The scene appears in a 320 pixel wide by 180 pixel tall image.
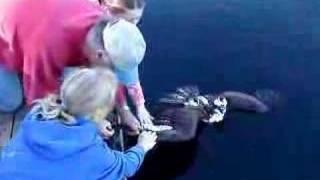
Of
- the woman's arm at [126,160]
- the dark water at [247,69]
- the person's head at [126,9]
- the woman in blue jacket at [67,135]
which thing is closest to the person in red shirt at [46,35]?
the person's head at [126,9]

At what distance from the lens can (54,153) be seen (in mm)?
1577

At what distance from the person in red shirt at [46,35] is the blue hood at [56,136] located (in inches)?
6.5

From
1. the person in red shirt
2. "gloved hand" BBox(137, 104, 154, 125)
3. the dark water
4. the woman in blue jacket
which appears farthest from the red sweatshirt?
the dark water

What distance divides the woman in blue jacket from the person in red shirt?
0.10 m

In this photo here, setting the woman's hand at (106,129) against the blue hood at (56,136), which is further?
the woman's hand at (106,129)

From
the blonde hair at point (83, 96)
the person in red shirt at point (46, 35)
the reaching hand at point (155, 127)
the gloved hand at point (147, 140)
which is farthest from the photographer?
the reaching hand at point (155, 127)

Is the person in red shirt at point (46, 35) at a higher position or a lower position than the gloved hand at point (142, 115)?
higher

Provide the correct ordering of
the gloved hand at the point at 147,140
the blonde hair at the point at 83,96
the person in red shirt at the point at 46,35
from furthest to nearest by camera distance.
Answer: the gloved hand at the point at 147,140, the person in red shirt at the point at 46,35, the blonde hair at the point at 83,96

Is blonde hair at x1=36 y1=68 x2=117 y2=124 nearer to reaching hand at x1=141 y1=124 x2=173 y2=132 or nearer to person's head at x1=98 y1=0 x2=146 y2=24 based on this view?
person's head at x1=98 y1=0 x2=146 y2=24

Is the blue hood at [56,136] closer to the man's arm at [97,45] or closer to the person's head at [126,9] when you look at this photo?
the man's arm at [97,45]

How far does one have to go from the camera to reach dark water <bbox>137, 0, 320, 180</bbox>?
6.67ft

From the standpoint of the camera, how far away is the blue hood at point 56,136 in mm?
1550

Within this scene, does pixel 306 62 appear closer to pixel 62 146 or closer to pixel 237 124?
pixel 237 124

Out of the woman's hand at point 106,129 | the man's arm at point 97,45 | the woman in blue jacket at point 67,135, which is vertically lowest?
the woman's hand at point 106,129
